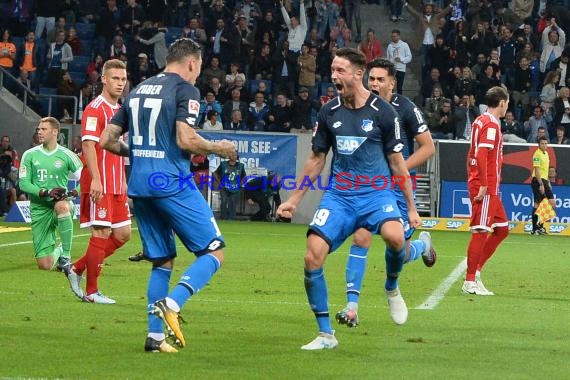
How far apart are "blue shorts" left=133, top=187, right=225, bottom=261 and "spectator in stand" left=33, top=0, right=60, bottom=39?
23871mm

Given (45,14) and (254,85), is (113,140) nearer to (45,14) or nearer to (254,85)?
(254,85)

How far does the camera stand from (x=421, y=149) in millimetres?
11008

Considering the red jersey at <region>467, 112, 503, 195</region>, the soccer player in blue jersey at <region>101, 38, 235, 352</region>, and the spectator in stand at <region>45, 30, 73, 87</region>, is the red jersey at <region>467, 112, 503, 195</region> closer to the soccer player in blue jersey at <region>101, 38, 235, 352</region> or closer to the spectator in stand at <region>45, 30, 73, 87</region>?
the soccer player in blue jersey at <region>101, 38, 235, 352</region>

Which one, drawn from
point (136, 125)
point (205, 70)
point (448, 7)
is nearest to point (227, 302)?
point (136, 125)

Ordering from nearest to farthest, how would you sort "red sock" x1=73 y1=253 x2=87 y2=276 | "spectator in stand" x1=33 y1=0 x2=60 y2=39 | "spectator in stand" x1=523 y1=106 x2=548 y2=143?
1. "red sock" x1=73 y1=253 x2=87 y2=276
2. "spectator in stand" x1=523 y1=106 x2=548 y2=143
3. "spectator in stand" x1=33 y1=0 x2=60 y2=39

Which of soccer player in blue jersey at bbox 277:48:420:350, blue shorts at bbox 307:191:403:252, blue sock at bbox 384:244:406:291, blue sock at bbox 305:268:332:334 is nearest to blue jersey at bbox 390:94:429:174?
blue sock at bbox 384:244:406:291

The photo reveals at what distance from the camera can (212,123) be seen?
95.0ft

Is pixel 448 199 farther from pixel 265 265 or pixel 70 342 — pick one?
pixel 70 342

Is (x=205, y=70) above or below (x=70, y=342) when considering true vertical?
above

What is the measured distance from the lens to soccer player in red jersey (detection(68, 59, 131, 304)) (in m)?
11.8

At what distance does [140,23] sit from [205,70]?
8.27ft

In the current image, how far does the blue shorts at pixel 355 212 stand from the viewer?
9.34 meters

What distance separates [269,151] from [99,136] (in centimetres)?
1726

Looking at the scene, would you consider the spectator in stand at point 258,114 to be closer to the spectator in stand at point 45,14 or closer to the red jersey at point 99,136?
the spectator in stand at point 45,14
